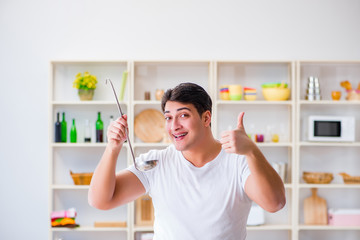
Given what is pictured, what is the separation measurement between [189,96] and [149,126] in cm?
240

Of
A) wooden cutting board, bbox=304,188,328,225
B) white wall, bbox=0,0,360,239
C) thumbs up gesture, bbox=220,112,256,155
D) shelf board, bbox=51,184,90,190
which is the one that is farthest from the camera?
white wall, bbox=0,0,360,239

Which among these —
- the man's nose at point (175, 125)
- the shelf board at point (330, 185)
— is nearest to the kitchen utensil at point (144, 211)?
the shelf board at point (330, 185)

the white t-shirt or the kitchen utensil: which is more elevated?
the white t-shirt

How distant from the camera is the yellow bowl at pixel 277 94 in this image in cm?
379

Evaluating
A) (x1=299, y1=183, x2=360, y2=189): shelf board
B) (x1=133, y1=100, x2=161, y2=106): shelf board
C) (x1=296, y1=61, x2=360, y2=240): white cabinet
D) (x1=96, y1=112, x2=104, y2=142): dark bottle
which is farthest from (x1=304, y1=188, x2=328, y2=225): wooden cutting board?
(x1=96, y1=112, x2=104, y2=142): dark bottle

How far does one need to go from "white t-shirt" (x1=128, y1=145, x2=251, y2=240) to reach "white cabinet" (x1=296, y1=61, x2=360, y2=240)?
2.66m

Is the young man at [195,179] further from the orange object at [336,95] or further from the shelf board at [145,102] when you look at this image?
the orange object at [336,95]

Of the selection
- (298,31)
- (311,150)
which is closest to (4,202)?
(311,150)

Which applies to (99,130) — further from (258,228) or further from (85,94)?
(258,228)

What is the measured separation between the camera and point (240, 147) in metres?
1.37

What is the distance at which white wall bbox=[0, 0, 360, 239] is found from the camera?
402cm

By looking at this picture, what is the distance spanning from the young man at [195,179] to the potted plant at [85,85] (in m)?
2.31

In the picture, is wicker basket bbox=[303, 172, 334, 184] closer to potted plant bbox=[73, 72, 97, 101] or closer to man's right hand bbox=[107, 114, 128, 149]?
potted plant bbox=[73, 72, 97, 101]

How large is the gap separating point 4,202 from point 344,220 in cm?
321
